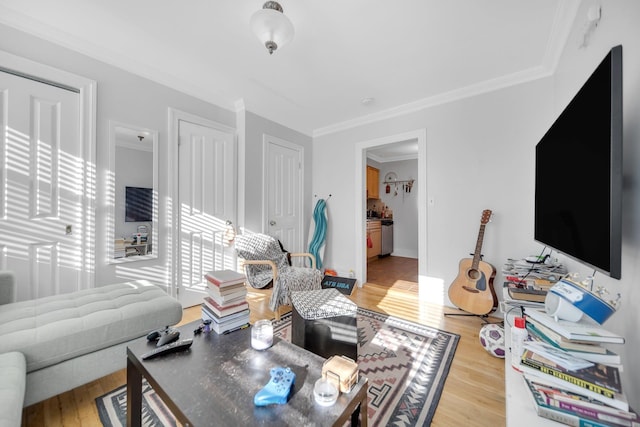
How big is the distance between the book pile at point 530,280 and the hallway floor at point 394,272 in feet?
5.48

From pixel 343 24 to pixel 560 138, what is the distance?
158cm

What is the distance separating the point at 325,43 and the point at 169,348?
2.34 metres

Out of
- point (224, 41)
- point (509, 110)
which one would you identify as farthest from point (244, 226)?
point (509, 110)

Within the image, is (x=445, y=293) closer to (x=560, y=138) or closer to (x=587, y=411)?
(x=560, y=138)

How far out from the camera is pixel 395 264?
5156 mm

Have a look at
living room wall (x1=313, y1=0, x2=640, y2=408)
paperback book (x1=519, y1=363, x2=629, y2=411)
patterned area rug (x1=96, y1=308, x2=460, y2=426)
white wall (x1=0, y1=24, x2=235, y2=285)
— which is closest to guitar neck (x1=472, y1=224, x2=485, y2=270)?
living room wall (x1=313, y1=0, x2=640, y2=408)

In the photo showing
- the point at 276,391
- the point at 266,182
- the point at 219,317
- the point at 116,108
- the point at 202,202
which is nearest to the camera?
the point at 276,391

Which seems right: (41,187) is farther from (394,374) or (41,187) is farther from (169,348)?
(394,374)

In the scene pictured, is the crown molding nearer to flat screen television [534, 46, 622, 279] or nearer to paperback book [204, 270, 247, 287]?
flat screen television [534, 46, 622, 279]

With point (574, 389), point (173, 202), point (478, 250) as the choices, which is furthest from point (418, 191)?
point (173, 202)

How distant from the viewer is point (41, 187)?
1.94 metres

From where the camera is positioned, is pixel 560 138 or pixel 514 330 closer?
pixel 514 330

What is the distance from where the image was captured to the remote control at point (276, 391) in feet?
2.70

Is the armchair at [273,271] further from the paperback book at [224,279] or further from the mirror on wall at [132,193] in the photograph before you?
the paperback book at [224,279]
